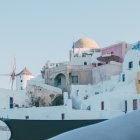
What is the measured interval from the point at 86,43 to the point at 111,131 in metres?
48.2

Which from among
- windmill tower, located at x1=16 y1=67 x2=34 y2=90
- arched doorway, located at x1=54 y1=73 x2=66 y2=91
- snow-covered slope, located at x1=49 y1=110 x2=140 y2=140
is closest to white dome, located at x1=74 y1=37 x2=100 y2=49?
windmill tower, located at x1=16 y1=67 x2=34 y2=90

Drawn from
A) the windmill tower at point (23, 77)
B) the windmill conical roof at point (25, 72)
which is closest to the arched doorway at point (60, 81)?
the windmill tower at point (23, 77)

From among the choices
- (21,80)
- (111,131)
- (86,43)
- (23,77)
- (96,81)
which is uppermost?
(86,43)

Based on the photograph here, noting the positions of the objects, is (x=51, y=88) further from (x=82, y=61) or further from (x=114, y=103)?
(x=114, y=103)

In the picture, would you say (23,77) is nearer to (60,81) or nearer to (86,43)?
(86,43)

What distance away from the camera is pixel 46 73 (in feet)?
141

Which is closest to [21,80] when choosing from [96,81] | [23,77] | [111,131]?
[23,77]

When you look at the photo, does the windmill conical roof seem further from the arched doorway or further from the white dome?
the arched doorway

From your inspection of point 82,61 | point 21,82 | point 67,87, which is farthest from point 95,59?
point 21,82

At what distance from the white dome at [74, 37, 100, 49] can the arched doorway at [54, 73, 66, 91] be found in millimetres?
8227

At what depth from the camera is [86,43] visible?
49719mm

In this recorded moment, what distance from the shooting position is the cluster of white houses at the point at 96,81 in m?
31.6

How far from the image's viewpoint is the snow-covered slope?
1.63 meters

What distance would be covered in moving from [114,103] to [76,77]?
1036cm
